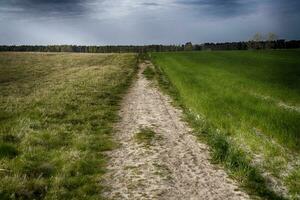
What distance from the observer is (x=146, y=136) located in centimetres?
1232

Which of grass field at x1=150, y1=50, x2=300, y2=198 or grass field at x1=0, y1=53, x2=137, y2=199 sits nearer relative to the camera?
grass field at x1=0, y1=53, x2=137, y2=199

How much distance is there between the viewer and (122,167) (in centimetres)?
930

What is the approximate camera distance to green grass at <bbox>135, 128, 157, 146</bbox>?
459 inches

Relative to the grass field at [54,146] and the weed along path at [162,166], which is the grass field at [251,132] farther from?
the grass field at [54,146]

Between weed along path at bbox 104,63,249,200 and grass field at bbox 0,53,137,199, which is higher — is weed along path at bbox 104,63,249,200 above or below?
below

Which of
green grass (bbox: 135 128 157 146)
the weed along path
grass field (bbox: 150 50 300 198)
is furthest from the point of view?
green grass (bbox: 135 128 157 146)

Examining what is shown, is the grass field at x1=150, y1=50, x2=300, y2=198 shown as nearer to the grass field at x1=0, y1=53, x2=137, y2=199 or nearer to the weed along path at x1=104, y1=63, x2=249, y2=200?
the weed along path at x1=104, y1=63, x2=249, y2=200

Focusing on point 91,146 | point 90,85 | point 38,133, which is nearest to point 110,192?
point 91,146

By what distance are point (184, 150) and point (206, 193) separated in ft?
10.6

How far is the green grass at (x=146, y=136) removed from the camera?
11.7 meters

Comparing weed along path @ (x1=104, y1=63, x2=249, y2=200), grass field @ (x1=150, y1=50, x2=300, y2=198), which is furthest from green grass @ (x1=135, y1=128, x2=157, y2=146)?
grass field @ (x1=150, y1=50, x2=300, y2=198)

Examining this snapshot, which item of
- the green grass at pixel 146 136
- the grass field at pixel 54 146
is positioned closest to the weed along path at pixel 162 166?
the green grass at pixel 146 136

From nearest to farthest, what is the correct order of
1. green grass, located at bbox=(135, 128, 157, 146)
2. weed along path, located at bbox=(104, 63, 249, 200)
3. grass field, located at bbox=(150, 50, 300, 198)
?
weed along path, located at bbox=(104, 63, 249, 200)
grass field, located at bbox=(150, 50, 300, 198)
green grass, located at bbox=(135, 128, 157, 146)

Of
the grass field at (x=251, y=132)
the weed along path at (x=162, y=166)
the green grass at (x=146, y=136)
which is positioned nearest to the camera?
the weed along path at (x=162, y=166)
